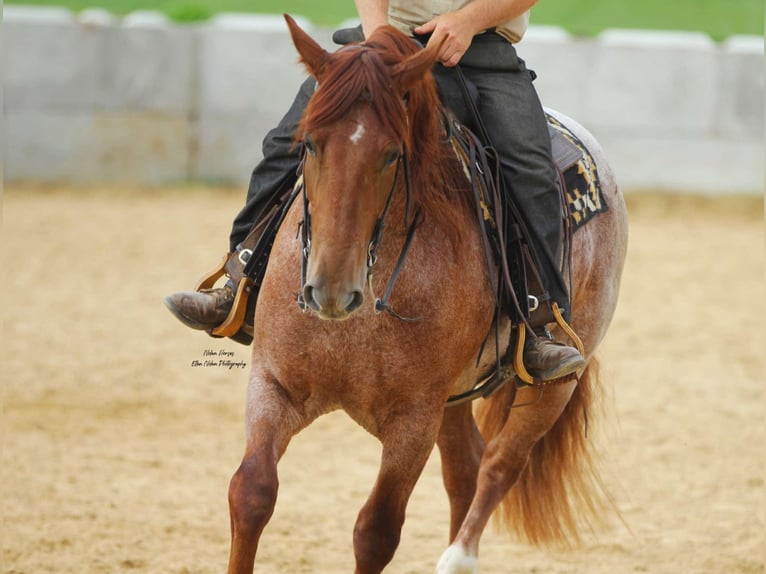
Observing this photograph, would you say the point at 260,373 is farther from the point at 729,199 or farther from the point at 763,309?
the point at 729,199

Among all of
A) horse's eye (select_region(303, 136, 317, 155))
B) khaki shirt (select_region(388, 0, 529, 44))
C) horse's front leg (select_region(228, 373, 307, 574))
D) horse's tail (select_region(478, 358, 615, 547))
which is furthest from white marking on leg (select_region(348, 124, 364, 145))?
horse's tail (select_region(478, 358, 615, 547))

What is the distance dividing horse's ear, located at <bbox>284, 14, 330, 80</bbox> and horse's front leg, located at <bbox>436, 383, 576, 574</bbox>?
215cm

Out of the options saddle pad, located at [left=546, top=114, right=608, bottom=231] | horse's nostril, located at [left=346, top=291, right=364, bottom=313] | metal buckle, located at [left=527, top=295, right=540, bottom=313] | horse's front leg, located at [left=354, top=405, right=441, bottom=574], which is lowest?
horse's front leg, located at [left=354, top=405, right=441, bottom=574]

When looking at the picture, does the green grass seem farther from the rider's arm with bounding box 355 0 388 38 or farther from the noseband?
the noseband

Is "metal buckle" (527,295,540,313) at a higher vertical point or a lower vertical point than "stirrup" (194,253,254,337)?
higher

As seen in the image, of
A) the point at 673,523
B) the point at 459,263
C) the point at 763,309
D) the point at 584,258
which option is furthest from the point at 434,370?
the point at 763,309

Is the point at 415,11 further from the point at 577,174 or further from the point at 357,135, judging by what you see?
the point at 357,135

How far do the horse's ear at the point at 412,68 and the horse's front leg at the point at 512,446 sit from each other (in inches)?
80.1

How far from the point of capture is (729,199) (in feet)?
48.2

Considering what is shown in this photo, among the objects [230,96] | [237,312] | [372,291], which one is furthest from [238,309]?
[230,96]

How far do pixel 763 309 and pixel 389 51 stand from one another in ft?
26.2

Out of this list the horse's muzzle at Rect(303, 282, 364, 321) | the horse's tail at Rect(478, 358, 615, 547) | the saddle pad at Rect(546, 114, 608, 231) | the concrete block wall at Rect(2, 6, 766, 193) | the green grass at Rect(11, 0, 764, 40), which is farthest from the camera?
the green grass at Rect(11, 0, 764, 40)

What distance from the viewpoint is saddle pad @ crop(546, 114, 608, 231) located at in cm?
501

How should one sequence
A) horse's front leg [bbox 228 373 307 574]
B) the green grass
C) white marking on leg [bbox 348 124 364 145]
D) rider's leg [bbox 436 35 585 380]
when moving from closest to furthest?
white marking on leg [bbox 348 124 364 145]
horse's front leg [bbox 228 373 307 574]
rider's leg [bbox 436 35 585 380]
the green grass
